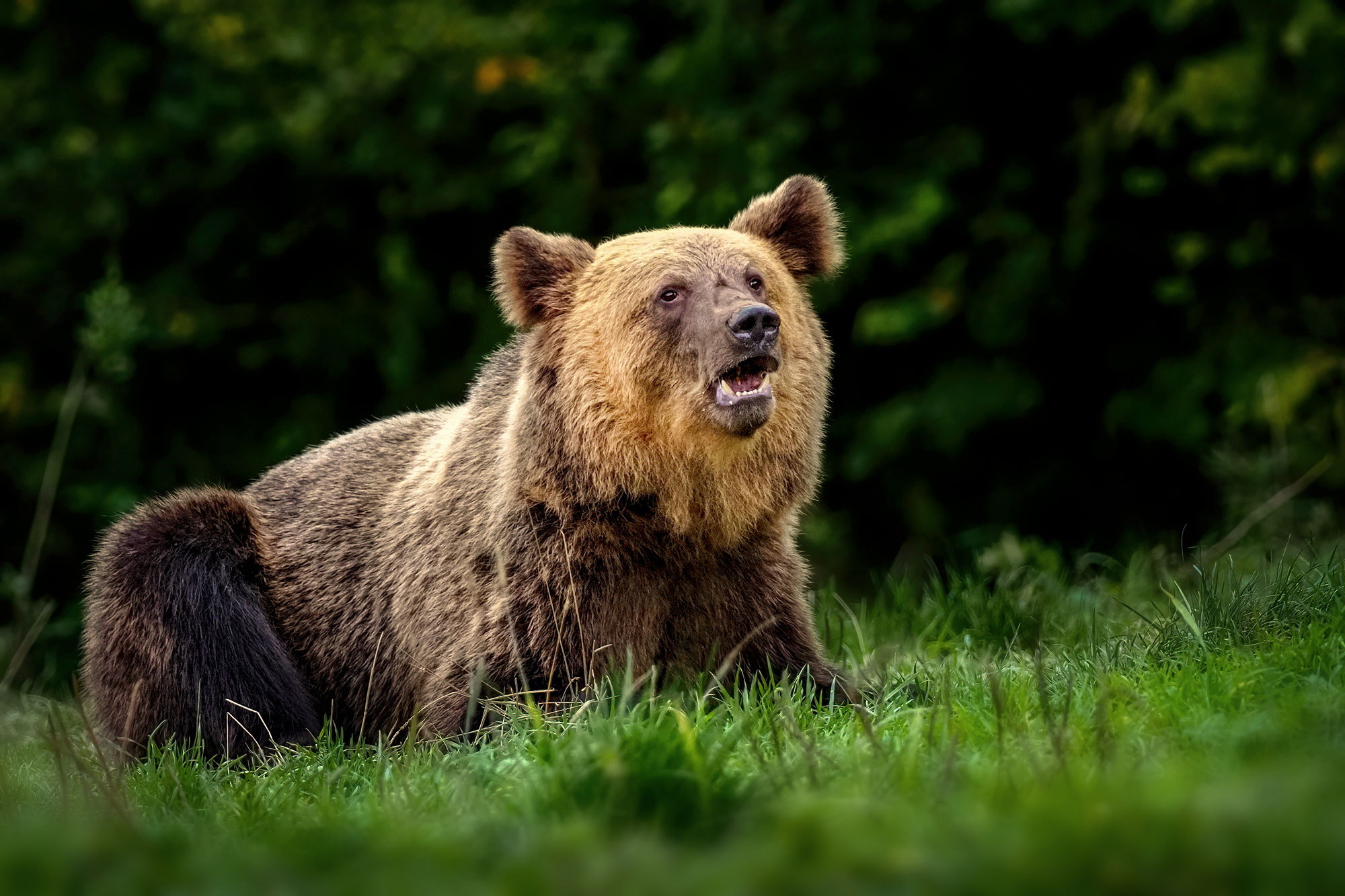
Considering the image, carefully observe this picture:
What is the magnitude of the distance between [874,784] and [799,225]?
2.67 meters

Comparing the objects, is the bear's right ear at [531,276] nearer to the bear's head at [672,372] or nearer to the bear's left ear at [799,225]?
the bear's head at [672,372]

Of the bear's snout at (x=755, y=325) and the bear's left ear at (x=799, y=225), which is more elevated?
the bear's left ear at (x=799, y=225)

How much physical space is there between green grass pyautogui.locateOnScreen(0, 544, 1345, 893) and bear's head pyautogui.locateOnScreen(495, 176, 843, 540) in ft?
2.11

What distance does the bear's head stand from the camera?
440cm

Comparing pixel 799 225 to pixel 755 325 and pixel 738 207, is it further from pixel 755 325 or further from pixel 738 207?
pixel 738 207

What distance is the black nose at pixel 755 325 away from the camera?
4270 millimetres

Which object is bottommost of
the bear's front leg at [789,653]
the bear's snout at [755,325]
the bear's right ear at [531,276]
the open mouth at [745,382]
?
Result: the bear's front leg at [789,653]

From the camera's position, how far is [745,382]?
14.4ft

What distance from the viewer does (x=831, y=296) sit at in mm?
8125

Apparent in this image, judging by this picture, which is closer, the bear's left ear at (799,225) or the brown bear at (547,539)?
the brown bear at (547,539)

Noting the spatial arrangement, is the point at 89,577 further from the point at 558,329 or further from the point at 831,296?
the point at 831,296

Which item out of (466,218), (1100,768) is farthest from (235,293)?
(1100,768)

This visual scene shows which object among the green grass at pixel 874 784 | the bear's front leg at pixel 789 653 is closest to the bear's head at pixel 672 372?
the bear's front leg at pixel 789 653

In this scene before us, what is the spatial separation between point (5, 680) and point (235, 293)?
4293 millimetres
